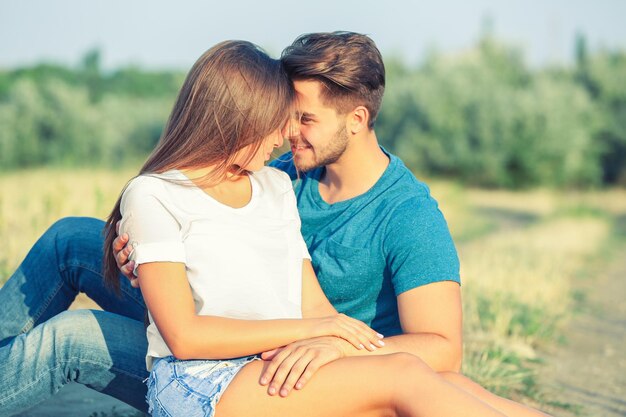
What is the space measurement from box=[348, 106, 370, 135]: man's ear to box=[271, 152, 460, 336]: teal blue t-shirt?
0.71ft

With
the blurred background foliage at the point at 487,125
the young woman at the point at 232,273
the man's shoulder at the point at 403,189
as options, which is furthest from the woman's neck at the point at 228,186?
the blurred background foliage at the point at 487,125

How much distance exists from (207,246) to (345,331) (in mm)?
499

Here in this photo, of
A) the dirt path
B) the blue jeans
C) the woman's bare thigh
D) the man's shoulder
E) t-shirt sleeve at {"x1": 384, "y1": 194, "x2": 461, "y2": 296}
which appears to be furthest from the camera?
the dirt path

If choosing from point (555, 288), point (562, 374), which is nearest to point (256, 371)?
point (562, 374)

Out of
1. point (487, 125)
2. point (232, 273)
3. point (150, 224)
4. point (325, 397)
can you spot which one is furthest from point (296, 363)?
point (487, 125)

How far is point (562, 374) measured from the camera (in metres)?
4.79

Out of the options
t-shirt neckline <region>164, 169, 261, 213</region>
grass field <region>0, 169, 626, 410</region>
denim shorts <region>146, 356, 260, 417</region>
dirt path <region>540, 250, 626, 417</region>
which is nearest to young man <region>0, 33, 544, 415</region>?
denim shorts <region>146, 356, 260, 417</region>

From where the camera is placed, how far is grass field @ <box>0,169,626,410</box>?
15.9 feet

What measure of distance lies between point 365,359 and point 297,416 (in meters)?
0.25

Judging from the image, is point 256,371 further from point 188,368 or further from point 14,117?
point 14,117

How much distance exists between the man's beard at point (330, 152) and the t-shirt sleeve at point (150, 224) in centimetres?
101

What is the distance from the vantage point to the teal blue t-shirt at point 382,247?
2787mm

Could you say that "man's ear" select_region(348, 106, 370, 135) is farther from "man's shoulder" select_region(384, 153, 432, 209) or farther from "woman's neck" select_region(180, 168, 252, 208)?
"woman's neck" select_region(180, 168, 252, 208)

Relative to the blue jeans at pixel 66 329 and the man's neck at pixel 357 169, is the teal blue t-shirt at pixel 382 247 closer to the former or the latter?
the man's neck at pixel 357 169
